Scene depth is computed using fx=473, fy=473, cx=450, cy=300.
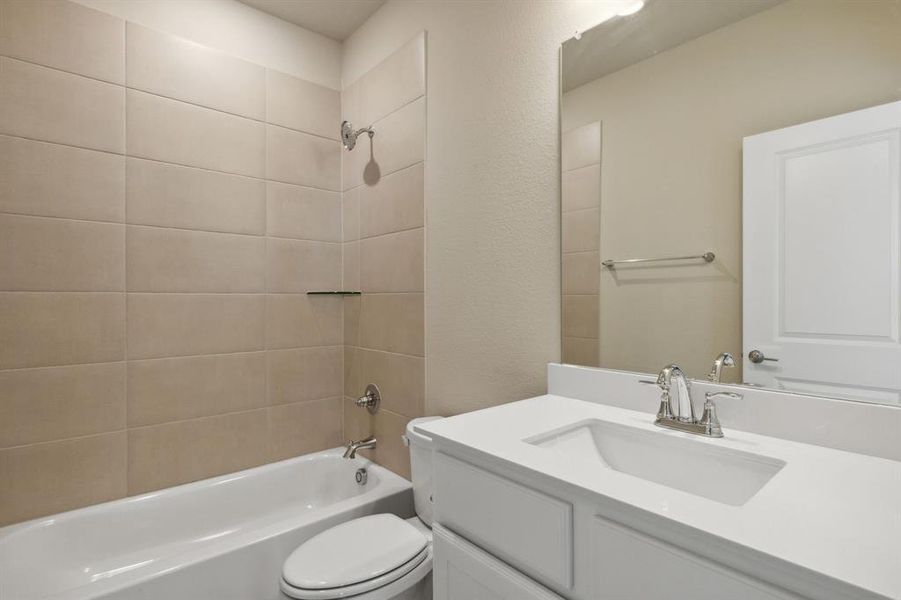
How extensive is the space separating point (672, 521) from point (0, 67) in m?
2.34

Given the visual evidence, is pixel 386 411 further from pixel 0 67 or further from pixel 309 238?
pixel 0 67

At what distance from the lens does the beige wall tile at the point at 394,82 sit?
6.42ft

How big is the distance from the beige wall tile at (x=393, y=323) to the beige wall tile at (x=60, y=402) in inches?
39.0

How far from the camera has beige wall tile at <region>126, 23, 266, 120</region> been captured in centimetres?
186

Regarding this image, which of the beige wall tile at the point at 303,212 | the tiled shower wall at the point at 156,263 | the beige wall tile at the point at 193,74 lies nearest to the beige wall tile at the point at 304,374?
the tiled shower wall at the point at 156,263

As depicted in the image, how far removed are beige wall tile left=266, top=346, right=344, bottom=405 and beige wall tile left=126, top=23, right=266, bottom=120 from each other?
113 centimetres

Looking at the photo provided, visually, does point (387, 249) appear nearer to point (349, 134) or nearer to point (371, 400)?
point (349, 134)

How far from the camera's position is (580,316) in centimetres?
145

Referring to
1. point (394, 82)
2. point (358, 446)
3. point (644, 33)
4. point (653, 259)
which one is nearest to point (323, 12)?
point (394, 82)

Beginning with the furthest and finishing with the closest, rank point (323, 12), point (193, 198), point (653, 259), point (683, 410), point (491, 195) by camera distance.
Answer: point (323, 12) → point (193, 198) → point (491, 195) → point (653, 259) → point (683, 410)

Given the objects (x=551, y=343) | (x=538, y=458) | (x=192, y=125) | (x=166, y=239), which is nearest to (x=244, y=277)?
(x=166, y=239)

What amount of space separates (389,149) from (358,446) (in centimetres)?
135

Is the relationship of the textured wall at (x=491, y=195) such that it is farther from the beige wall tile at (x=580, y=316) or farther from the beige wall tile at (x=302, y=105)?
the beige wall tile at (x=302, y=105)

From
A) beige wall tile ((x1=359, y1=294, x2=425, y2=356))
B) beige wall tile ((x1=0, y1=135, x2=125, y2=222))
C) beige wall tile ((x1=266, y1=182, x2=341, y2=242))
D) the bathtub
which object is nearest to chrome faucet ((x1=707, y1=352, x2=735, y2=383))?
beige wall tile ((x1=359, y1=294, x2=425, y2=356))
